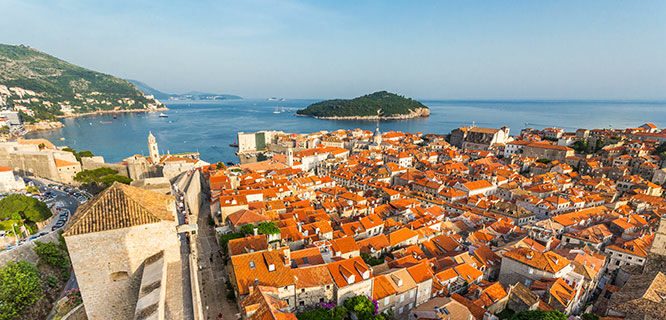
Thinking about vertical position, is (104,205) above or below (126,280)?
above

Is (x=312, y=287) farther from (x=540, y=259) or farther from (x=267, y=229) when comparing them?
(x=540, y=259)

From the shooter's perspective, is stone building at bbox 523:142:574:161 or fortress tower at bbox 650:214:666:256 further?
stone building at bbox 523:142:574:161

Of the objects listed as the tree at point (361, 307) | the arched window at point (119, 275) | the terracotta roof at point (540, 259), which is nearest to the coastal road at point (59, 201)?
the arched window at point (119, 275)

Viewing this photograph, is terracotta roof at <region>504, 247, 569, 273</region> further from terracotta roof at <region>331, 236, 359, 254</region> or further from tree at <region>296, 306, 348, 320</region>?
tree at <region>296, 306, 348, 320</region>

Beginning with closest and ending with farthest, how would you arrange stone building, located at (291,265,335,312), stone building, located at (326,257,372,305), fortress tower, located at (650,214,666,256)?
stone building, located at (291,265,335,312) → stone building, located at (326,257,372,305) → fortress tower, located at (650,214,666,256)

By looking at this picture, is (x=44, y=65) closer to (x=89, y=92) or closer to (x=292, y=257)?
(x=89, y=92)

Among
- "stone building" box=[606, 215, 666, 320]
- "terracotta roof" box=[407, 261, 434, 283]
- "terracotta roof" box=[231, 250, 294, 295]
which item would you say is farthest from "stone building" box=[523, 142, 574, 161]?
"terracotta roof" box=[231, 250, 294, 295]

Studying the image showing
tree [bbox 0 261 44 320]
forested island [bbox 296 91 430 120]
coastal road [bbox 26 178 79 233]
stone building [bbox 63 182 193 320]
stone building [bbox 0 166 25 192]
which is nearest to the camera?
stone building [bbox 63 182 193 320]

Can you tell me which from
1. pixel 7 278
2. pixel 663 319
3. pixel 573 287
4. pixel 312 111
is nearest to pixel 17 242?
pixel 7 278
